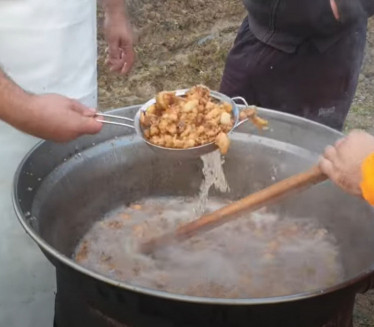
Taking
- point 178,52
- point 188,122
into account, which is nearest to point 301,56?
A: point 188,122

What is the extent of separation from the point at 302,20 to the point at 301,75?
0.94 feet

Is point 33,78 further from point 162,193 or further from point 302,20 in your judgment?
point 302,20

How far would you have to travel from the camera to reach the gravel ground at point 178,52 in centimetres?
394

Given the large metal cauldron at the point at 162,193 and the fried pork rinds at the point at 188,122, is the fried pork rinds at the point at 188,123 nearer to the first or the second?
the fried pork rinds at the point at 188,122

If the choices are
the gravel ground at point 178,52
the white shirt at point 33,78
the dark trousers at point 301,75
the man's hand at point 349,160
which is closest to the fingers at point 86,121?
the white shirt at point 33,78

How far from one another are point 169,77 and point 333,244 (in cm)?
245

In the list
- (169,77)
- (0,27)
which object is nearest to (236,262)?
(0,27)

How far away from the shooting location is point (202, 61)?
416 centimetres

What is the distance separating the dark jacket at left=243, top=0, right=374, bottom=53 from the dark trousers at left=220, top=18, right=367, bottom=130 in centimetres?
4

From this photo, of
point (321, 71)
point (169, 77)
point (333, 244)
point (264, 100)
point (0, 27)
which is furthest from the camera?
point (169, 77)

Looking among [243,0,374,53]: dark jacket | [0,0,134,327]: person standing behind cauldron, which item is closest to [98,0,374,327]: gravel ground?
[243,0,374,53]: dark jacket

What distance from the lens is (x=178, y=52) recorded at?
13.7 ft

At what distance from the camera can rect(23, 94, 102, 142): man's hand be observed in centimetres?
149

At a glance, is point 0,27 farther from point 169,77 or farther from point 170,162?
point 169,77
